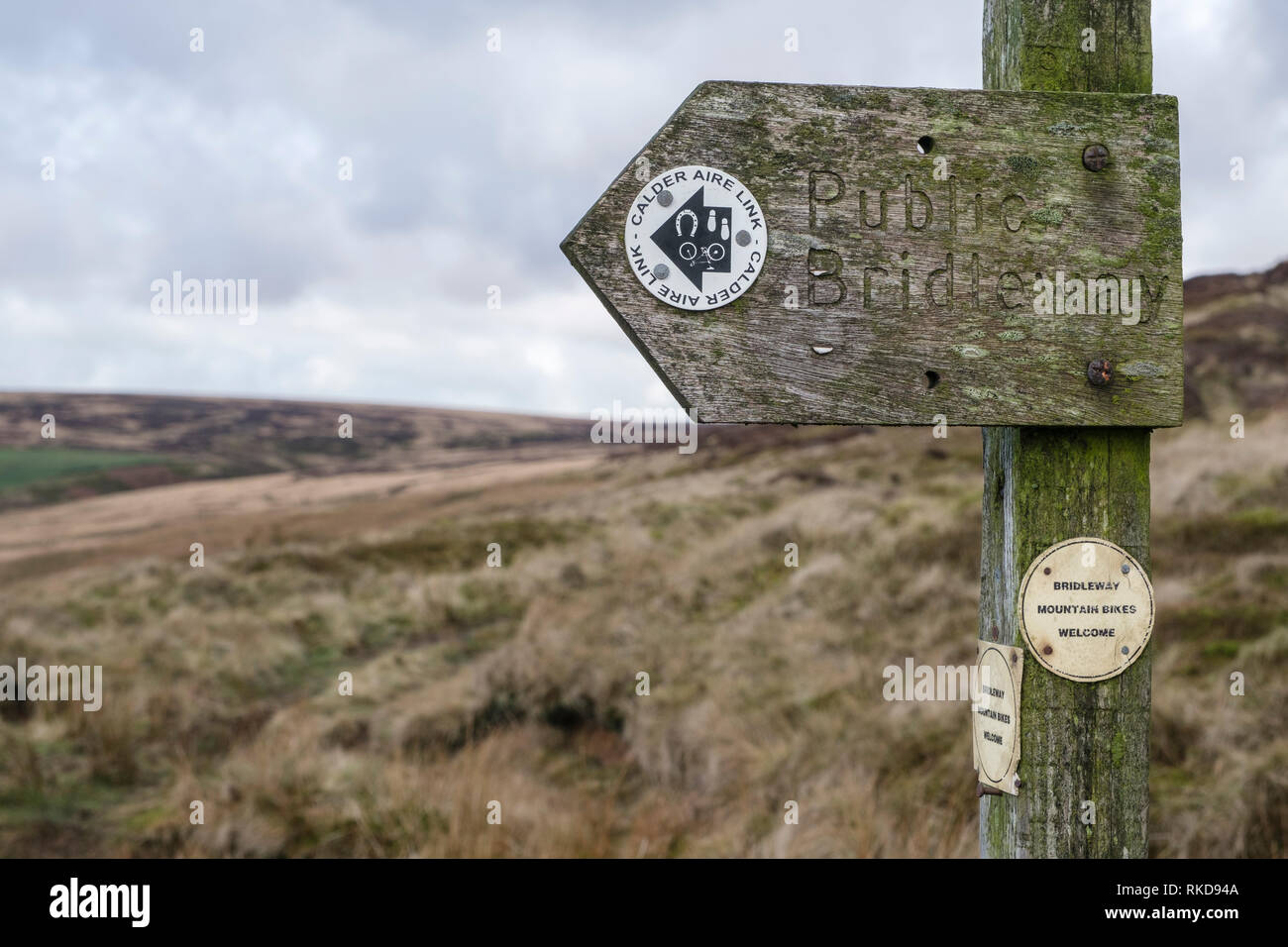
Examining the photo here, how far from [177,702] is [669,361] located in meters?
8.17

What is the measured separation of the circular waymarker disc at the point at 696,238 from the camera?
5.02ft

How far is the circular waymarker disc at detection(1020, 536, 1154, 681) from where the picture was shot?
66.1 inches

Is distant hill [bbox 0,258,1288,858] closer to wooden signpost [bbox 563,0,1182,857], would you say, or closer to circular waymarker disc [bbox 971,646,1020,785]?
circular waymarker disc [bbox 971,646,1020,785]

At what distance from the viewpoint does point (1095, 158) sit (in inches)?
65.0

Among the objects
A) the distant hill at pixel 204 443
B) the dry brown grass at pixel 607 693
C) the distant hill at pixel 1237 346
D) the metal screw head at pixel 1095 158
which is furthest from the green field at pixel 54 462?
the metal screw head at pixel 1095 158

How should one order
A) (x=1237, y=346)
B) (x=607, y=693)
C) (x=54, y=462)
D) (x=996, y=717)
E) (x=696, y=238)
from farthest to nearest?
(x=54, y=462) → (x=1237, y=346) → (x=607, y=693) → (x=996, y=717) → (x=696, y=238)

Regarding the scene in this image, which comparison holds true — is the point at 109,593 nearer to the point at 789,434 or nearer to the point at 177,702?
the point at 177,702

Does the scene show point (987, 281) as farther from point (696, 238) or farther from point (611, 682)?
point (611, 682)

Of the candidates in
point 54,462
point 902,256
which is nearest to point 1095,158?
point 902,256

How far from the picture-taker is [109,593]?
14047mm

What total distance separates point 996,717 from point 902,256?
93cm

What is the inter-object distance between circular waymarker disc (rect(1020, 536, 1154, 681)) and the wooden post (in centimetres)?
2

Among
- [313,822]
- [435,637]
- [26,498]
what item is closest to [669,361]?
[313,822]

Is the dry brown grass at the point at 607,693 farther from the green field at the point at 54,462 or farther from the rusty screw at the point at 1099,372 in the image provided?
the green field at the point at 54,462
